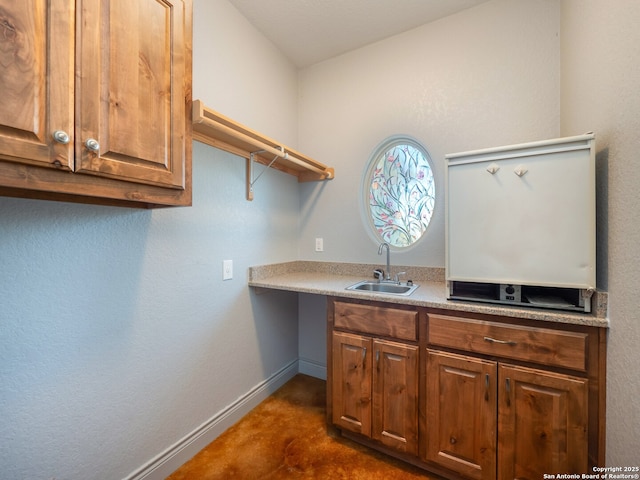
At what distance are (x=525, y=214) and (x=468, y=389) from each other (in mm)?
870

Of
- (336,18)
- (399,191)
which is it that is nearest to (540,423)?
(399,191)

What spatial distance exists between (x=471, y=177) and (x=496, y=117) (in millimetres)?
783

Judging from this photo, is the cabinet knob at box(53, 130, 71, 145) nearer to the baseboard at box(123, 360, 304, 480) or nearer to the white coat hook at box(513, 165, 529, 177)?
→ the baseboard at box(123, 360, 304, 480)

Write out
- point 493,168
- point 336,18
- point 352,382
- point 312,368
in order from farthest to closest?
point 312,368, point 336,18, point 352,382, point 493,168

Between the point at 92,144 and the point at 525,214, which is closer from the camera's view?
the point at 92,144

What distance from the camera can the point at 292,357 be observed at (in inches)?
97.4

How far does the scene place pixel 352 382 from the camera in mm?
1632

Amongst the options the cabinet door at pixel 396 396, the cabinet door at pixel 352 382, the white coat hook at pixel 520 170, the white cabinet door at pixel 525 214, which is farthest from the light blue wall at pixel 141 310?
the white coat hook at pixel 520 170

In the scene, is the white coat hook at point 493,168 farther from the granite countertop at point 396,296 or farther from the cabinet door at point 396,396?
the cabinet door at point 396,396

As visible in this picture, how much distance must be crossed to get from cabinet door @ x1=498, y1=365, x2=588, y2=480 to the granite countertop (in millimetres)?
261

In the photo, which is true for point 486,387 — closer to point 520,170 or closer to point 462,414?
point 462,414

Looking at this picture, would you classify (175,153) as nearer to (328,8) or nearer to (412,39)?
(328,8)

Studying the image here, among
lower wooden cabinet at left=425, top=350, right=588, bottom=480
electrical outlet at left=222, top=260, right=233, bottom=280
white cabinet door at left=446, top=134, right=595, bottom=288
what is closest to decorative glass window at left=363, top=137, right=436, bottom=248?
white cabinet door at left=446, top=134, right=595, bottom=288

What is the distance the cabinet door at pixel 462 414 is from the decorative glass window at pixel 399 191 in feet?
3.37
